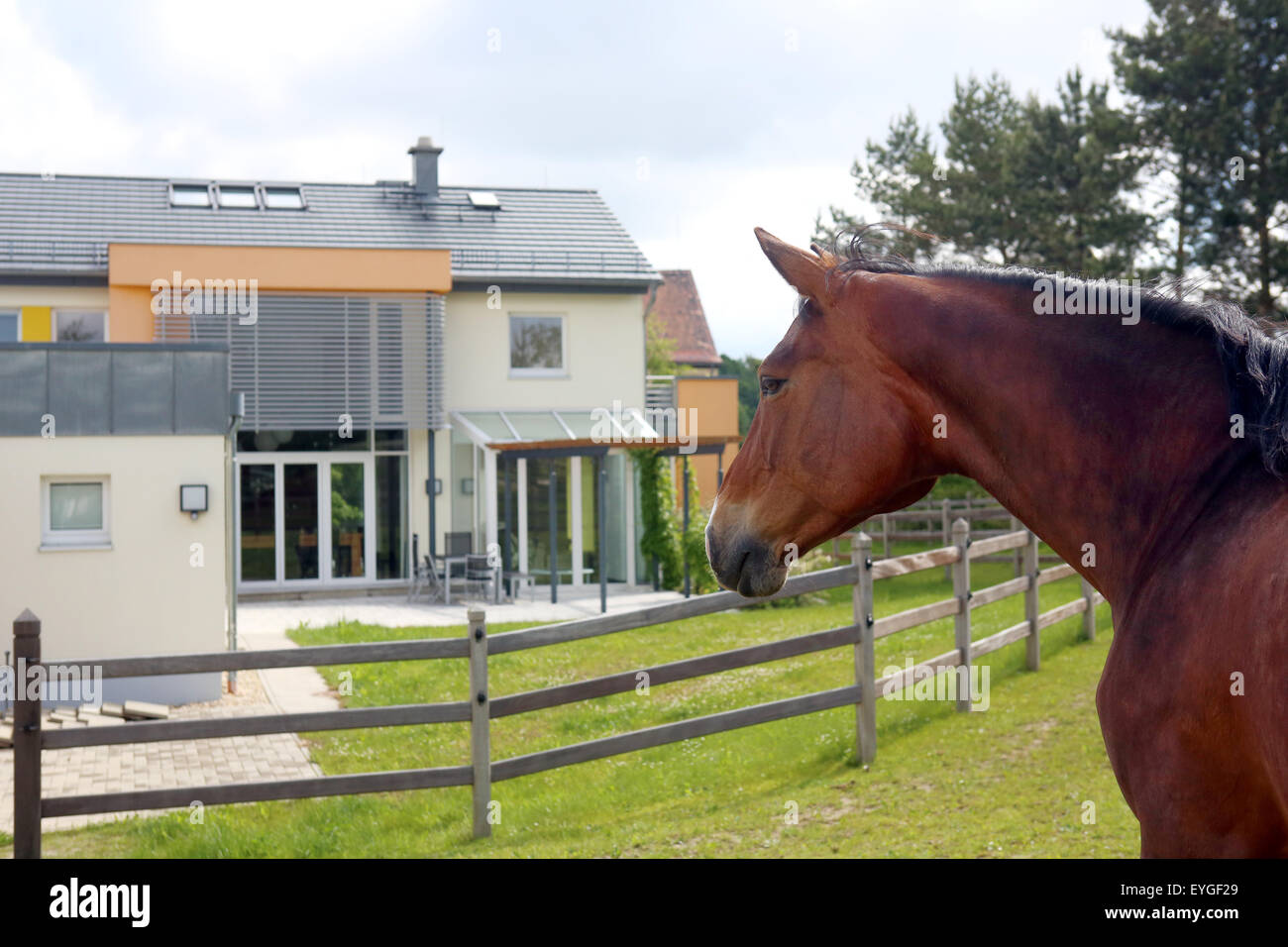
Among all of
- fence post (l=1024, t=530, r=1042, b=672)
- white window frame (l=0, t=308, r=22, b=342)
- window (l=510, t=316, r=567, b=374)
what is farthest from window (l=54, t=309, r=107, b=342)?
fence post (l=1024, t=530, r=1042, b=672)

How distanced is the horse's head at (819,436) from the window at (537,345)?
22441 millimetres

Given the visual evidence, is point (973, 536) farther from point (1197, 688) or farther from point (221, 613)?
point (1197, 688)

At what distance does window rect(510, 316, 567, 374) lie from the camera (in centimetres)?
2483

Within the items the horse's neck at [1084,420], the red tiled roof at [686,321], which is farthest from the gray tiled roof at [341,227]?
the horse's neck at [1084,420]

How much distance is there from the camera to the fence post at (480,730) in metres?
6.38

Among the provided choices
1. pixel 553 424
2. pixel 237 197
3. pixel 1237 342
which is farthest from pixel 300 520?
pixel 1237 342

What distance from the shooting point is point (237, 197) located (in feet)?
82.4

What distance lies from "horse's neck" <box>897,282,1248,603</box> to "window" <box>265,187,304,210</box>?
2456 centimetres

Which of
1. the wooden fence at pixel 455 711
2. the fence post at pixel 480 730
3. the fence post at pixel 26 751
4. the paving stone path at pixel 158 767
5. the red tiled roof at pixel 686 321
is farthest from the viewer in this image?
the red tiled roof at pixel 686 321

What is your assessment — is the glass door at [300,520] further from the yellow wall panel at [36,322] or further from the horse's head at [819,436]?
the horse's head at [819,436]

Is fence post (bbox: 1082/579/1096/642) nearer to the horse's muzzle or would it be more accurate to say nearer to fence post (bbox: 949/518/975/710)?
fence post (bbox: 949/518/975/710)

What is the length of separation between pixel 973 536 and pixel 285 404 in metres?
13.4

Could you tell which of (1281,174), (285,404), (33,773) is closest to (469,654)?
(33,773)

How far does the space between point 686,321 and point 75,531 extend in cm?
4006
